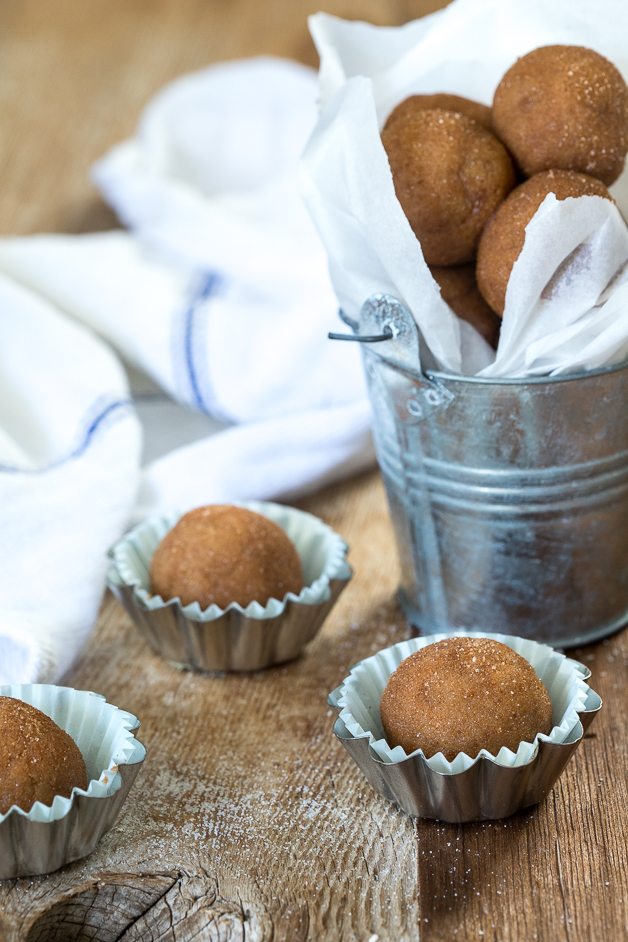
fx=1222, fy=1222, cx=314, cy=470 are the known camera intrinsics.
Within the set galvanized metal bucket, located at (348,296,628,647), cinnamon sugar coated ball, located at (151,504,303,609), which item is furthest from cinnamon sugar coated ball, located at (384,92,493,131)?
cinnamon sugar coated ball, located at (151,504,303,609)

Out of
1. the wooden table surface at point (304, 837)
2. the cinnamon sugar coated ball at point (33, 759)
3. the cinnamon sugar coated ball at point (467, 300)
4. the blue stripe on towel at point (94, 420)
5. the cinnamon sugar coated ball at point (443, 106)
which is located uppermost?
the cinnamon sugar coated ball at point (443, 106)

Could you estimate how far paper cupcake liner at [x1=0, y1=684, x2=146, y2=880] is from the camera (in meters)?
0.68

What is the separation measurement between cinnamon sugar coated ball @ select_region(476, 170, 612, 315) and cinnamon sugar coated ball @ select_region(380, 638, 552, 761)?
25cm

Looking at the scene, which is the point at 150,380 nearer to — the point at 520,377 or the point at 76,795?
the point at 520,377

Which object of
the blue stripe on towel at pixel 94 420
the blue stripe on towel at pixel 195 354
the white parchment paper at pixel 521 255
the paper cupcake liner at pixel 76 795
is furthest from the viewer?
the blue stripe on towel at pixel 195 354

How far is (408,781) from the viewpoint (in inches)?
29.0

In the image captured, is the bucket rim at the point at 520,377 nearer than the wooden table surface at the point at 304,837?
No

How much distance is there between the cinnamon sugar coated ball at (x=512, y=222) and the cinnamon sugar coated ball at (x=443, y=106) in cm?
9

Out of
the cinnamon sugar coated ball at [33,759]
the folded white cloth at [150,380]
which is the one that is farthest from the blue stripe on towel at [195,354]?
the cinnamon sugar coated ball at [33,759]

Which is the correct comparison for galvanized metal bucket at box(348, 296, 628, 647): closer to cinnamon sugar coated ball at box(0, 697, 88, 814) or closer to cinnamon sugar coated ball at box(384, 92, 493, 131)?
cinnamon sugar coated ball at box(384, 92, 493, 131)

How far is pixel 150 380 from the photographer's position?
4.53ft

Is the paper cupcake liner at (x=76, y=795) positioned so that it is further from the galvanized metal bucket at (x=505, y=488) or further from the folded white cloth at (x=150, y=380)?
the galvanized metal bucket at (x=505, y=488)

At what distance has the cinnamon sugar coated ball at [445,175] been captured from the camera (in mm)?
852

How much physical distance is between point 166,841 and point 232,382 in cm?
59
